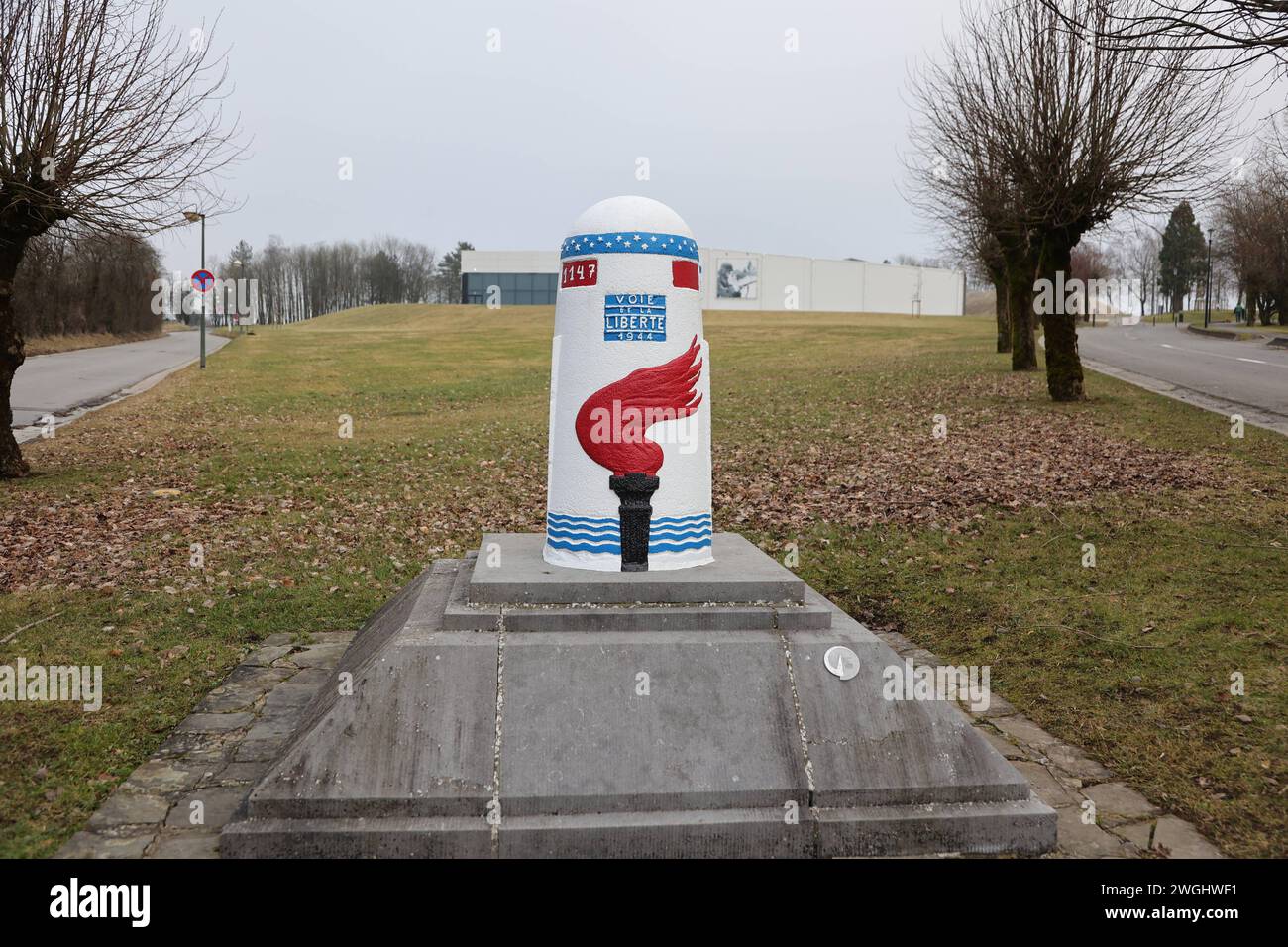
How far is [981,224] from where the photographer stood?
2569cm

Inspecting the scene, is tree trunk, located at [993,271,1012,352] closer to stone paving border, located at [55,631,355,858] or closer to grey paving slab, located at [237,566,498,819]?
stone paving border, located at [55,631,355,858]

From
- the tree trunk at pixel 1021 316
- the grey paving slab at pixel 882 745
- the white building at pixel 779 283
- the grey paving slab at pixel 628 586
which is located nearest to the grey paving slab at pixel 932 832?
the grey paving slab at pixel 882 745

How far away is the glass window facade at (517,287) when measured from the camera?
306 ft

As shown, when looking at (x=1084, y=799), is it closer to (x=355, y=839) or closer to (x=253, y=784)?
(x=355, y=839)

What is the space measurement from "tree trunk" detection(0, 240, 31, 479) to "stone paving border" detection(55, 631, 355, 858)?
857cm

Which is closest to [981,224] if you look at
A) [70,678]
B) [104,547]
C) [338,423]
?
[338,423]

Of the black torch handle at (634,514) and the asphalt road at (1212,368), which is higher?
the asphalt road at (1212,368)

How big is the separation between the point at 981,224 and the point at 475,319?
54743 mm

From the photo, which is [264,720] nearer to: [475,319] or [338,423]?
[338,423]

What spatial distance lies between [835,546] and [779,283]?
8149 cm

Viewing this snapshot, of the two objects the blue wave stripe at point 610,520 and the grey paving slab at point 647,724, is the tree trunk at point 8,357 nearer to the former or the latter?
the blue wave stripe at point 610,520

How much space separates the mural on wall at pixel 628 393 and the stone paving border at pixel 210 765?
2165mm

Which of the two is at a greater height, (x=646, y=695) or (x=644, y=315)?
(x=644, y=315)

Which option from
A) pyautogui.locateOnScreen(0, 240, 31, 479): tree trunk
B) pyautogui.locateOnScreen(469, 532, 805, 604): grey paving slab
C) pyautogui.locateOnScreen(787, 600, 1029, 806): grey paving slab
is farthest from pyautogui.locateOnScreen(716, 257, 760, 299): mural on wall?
pyautogui.locateOnScreen(787, 600, 1029, 806): grey paving slab
